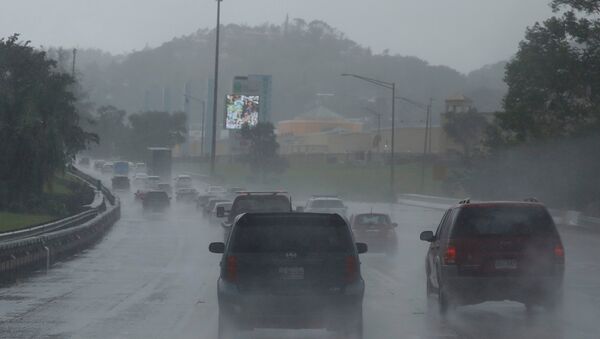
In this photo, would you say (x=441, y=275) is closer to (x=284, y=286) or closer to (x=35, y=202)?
(x=284, y=286)

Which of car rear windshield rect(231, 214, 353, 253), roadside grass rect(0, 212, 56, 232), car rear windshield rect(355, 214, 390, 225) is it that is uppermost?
car rear windshield rect(231, 214, 353, 253)

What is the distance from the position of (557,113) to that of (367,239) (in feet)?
79.9

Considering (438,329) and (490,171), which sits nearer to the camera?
(438,329)

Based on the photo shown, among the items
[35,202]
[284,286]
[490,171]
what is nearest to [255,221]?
[284,286]

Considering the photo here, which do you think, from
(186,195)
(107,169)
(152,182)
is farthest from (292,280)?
(107,169)

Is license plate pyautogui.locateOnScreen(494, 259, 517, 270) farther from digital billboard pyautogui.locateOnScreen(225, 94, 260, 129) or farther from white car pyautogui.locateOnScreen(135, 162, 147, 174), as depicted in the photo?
white car pyautogui.locateOnScreen(135, 162, 147, 174)

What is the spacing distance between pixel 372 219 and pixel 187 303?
17.9 m

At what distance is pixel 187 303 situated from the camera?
20.1m

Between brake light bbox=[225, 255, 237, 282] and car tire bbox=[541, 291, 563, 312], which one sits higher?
brake light bbox=[225, 255, 237, 282]

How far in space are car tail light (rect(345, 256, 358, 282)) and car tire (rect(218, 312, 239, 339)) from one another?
1.54 m

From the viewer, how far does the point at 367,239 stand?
36.8 m

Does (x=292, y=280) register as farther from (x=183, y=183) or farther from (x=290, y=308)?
(x=183, y=183)

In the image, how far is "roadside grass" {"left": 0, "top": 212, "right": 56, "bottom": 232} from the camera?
42125 mm

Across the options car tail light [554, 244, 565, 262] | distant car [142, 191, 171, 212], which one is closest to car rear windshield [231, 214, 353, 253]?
car tail light [554, 244, 565, 262]
